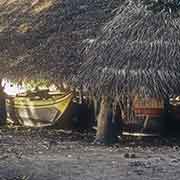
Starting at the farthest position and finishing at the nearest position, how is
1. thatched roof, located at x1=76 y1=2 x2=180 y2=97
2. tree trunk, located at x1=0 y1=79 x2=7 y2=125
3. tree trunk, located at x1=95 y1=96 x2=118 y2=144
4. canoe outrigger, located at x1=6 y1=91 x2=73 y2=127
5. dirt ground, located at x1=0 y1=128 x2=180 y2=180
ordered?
tree trunk, located at x1=0 y1=79 x2=7 y2=125 → canoe outrigger, located at x1=6 y1=91 x2=73 y2=127 → tree trunk, located at x1=95 y1=96 x2=118 y2=144 → thatched roof, located at x1=76 y1=2 x2=180 y2=97 → dirt ground, located at x1=0 y1=128 x2=180 y2=180

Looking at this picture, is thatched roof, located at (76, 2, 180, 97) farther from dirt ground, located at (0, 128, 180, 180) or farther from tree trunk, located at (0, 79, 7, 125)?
tree trunk, located at (0, 79, 7, 125)

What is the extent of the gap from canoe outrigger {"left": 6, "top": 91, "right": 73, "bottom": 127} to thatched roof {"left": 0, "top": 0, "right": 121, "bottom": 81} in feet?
7.21

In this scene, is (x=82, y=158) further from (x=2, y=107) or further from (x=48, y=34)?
(x=2, y=107)

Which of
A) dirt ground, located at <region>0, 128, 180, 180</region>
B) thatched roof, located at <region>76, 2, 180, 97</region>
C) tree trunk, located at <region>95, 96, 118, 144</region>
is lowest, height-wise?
dirt ground, located at <region>0, 128, 180, 180</region>

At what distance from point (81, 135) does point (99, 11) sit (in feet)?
10.7

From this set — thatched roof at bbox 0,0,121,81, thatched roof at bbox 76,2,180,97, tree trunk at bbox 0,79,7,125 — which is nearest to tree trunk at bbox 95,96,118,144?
thatched roof at bbox 76,2,180,97

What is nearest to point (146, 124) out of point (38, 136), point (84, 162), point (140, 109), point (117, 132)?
point (140, 109)

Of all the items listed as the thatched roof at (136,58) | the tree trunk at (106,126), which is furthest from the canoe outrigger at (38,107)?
the thatched roof at (136,58)

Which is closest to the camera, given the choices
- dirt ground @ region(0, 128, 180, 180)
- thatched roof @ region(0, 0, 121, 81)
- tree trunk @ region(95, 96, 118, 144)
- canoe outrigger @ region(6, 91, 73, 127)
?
dirt ground @ region(0, 128, 180, 180)

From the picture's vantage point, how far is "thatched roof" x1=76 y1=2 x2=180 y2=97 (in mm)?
11938

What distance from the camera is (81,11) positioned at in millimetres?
15102

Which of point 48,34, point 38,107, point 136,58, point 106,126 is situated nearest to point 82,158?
point 106,126

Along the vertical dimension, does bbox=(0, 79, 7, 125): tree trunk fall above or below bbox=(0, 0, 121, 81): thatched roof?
below

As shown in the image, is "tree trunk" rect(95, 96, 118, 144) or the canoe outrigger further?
the canoe outrigger
